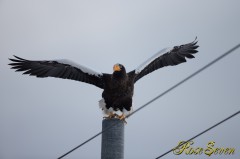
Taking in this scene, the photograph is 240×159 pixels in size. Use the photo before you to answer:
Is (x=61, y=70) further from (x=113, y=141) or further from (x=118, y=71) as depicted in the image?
(x=113, y=141)

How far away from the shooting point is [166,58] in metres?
9.36

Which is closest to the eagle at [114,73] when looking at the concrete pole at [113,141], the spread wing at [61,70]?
the spread wing at [61,70]

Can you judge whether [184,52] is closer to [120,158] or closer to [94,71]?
[94,71]

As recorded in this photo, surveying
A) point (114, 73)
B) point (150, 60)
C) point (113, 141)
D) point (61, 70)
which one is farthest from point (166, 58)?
point (113, 141)

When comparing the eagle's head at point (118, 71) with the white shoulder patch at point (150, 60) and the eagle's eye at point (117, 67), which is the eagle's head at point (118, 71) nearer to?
the eagle's eye at point (117, 67)

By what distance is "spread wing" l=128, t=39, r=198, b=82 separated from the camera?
8.48 m

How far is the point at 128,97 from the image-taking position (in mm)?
7605

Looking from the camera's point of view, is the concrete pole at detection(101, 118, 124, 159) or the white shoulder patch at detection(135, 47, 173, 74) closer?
the concrete pole at detection(101, 118, 124, 159)

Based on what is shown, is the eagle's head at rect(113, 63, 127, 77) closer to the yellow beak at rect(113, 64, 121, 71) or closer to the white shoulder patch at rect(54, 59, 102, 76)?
the yellow beak at rect(113, 64, 121, 71)

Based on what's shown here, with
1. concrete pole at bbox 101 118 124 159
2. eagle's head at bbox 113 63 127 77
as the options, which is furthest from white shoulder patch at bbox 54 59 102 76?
concrete pole at bbox 101 118 124 159

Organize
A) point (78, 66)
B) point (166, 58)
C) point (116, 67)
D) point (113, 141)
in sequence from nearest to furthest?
point (113, 141), point (116, 67), point (78, 66), point (166, 58)

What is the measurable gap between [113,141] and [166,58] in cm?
558

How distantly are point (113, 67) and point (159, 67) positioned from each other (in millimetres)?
1747

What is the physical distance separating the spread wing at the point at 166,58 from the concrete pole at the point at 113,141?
4120 millimetres
